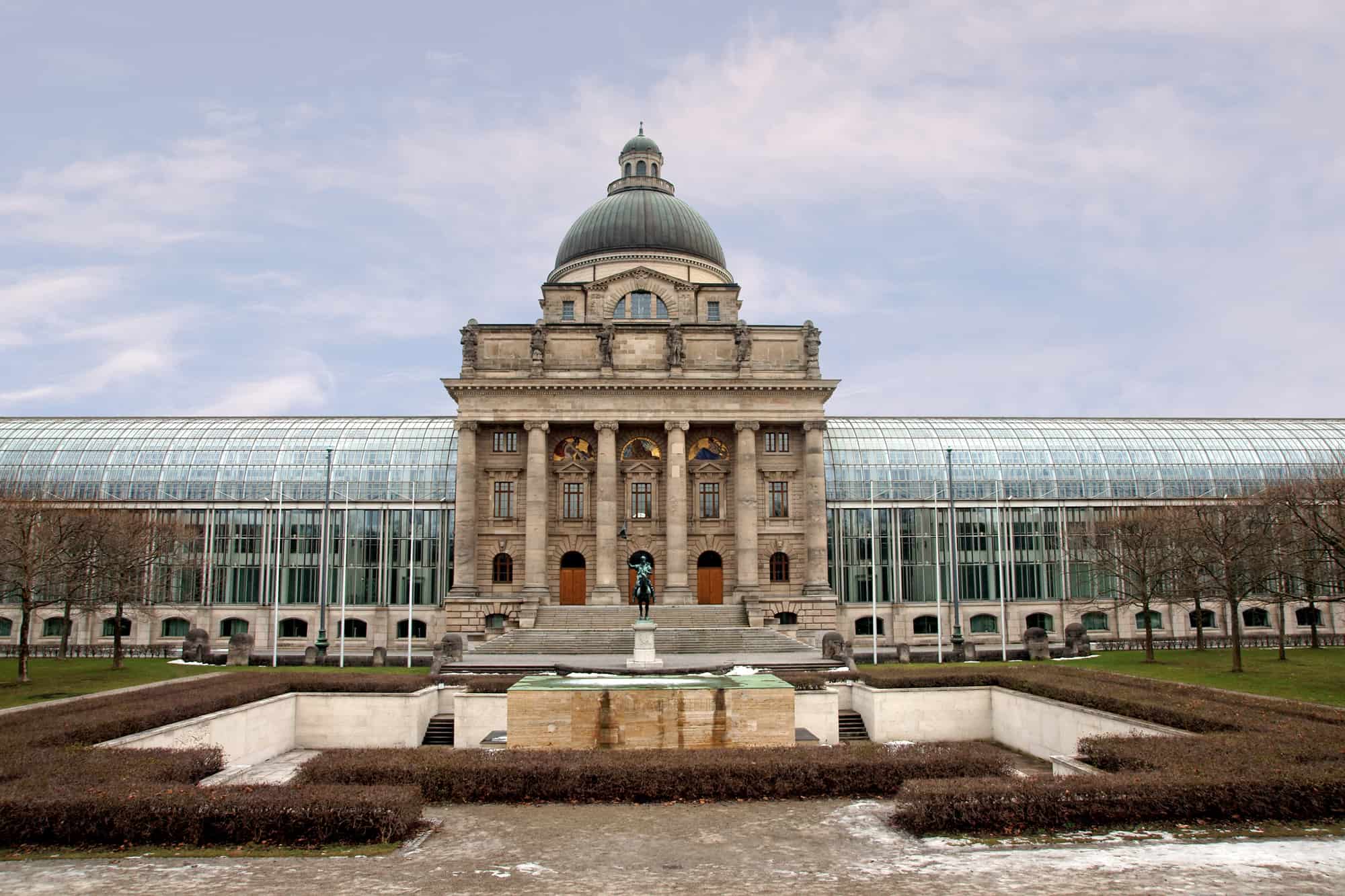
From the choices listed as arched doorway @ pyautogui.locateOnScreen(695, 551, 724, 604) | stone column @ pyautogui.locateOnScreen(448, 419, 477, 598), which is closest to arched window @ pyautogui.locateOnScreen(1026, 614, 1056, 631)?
arched doorway @ pyautogui.locateOnScreen(695, 551, 724, 604)

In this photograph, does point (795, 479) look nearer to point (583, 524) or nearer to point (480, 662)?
point (583, 524)

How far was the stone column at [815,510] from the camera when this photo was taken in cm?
6675

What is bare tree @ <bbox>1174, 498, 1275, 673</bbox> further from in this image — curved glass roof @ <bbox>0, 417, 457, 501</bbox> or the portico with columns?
curved glass roof @ <bbox>0, 417, 457, 501</bbox>

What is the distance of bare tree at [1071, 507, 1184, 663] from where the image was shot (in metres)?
56.6

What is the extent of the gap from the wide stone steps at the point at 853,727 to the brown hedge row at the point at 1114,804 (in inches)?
739

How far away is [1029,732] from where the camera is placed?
109 ft

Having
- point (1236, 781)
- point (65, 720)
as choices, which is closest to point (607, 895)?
point (1236, 781)

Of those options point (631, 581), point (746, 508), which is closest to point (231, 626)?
point (631, 581)

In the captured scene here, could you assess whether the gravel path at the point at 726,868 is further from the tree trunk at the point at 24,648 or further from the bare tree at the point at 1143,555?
the bare tree at the point at 1143,555

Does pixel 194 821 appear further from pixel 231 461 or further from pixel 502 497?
pixel 231 461

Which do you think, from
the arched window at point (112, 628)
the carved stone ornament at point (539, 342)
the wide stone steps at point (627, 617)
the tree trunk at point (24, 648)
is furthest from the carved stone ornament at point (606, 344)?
the arched window at point (112, 628)

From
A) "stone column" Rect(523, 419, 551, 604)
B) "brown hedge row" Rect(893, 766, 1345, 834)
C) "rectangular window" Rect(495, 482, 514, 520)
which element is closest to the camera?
"brown hedge row" Rect(893, 766, 1345, 834)

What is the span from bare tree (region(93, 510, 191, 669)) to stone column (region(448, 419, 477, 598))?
17.1 metres

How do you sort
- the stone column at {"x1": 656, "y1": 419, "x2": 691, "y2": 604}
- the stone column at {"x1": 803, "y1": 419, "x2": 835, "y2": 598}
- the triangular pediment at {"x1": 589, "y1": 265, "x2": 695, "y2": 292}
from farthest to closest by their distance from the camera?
the triangular pediment at {"x1": 589, "y1": 265, "x2": 695, "y2": 292}
the stone column at {"x1": 803, "y1": 419, "x2": 835, "y2": 598}
the stone column at {"x1": 656, "y1": 419, "x2": 691, "y2": 604}
